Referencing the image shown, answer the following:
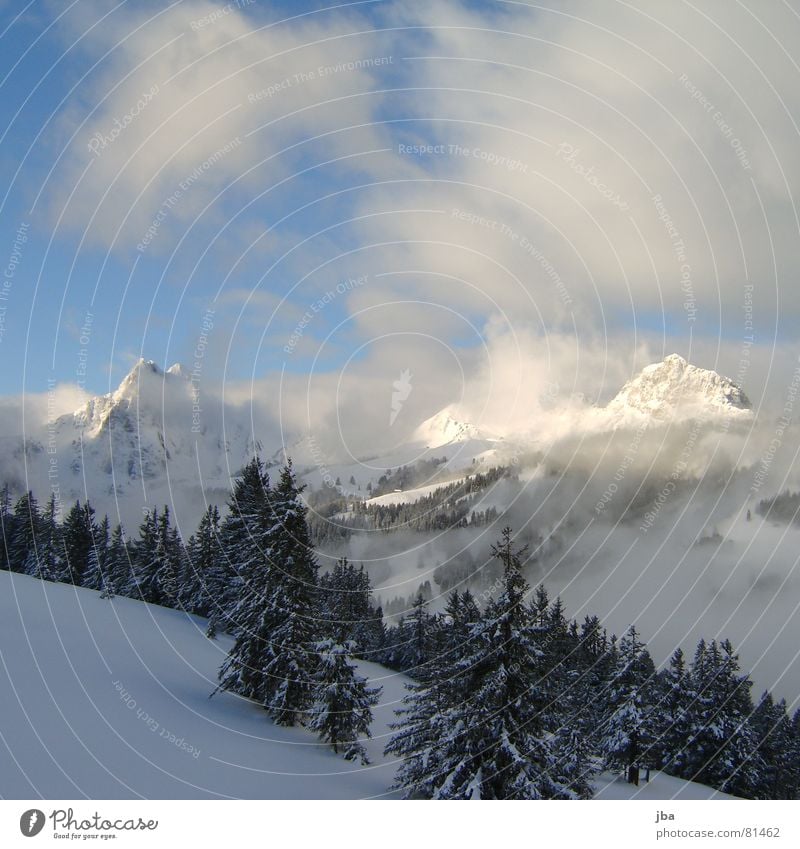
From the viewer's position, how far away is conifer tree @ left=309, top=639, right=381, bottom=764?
2634 cm

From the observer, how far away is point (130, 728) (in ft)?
64.1

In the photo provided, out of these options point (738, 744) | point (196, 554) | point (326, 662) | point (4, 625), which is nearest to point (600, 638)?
point (738, 744)

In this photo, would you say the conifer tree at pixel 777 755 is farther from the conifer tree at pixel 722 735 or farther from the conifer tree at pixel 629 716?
the conifer tree at pixel 629 716

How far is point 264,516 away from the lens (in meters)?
29.3

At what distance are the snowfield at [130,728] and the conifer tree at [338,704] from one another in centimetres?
85

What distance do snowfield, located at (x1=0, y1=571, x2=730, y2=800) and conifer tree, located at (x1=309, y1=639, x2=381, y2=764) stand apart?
2.78 ft

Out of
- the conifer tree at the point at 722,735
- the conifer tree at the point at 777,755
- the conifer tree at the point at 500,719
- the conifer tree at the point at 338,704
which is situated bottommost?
the conifer tree at the point at 777,755

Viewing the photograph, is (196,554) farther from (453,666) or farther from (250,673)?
(453,666)

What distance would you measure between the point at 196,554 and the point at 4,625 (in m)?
31.5

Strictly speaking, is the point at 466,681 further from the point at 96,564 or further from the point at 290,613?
the point at 96,564

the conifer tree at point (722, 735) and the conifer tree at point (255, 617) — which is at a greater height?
the conifer tree at point (255, 617)

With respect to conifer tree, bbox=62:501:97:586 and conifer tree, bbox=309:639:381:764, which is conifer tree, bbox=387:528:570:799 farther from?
conifer tree, bbox=62:501:97:586

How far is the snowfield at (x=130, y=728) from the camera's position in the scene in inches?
603

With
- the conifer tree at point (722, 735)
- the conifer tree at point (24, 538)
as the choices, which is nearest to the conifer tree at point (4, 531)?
the conifer tree at point (24, 538)
